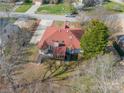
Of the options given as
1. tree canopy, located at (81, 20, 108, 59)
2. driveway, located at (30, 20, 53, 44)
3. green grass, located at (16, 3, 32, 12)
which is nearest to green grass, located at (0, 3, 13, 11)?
green grass, located at (16, 3, 32, 12)

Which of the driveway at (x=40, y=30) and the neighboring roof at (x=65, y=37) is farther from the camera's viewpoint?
the driveway at (x=40, y=30)

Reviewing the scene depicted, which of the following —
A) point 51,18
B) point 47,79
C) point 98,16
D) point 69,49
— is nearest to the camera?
point 47,79

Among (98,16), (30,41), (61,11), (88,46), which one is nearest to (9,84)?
(88,46)

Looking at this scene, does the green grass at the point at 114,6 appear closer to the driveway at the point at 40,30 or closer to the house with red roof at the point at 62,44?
the driveway at the point at 40,30

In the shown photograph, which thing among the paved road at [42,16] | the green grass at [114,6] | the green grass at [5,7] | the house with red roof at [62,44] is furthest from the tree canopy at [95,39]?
the green grass at [5,7]

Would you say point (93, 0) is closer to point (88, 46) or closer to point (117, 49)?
point (117, 49)
